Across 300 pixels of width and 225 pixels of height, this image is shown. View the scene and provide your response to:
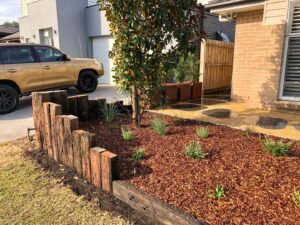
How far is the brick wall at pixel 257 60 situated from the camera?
6344mm

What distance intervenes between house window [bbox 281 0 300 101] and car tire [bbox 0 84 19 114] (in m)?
7.42

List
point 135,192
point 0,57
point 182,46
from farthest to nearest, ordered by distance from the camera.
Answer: point 0,57 < point 182,46 < point 135,192

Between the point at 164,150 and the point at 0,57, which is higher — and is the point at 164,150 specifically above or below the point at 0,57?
below

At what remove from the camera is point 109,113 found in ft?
16.5

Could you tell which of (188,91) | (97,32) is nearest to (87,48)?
(97,32)

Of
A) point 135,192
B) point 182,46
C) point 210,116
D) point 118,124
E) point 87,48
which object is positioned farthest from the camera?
point 87,48

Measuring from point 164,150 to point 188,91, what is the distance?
439 centimetres

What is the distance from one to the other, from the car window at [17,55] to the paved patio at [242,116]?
4801 mm

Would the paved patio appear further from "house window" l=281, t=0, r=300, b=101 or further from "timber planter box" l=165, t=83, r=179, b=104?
"house window" l=281, t=0, r=300, b=101

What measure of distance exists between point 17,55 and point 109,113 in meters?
4.71

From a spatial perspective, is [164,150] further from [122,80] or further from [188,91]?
[188,91]

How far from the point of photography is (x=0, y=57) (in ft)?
24.8

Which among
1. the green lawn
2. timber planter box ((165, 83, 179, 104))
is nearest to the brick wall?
timber planter box ((165, 83, 179, 104))

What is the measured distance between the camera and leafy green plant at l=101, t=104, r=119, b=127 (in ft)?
16.5
